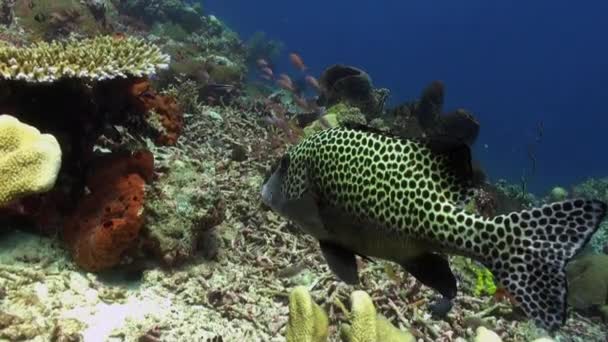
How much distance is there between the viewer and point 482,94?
136m

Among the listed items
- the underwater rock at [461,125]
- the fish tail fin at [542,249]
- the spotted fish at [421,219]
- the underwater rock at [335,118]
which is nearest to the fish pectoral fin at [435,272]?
the spotted fish at [421,219]

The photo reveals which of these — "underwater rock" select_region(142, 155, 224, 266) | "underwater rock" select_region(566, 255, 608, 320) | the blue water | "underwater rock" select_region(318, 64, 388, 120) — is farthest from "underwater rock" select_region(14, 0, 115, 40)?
the blue water

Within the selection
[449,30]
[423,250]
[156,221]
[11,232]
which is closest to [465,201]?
[423,250]

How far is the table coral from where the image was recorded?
14.8 feet

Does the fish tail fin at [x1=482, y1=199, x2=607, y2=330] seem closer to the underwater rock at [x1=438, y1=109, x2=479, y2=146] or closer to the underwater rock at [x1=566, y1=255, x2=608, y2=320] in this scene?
the underwater rock at [x1=566, y1=255, x2=608, y2=320]

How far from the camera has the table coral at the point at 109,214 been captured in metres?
4.50

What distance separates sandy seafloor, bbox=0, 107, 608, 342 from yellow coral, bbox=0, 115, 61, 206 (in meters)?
0.87

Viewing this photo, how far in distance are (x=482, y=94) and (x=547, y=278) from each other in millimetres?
143898

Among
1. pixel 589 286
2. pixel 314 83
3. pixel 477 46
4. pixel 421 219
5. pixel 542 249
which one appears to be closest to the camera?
pixel 542 249

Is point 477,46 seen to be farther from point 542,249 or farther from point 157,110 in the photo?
point 542,249

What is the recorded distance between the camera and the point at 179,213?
196 inches

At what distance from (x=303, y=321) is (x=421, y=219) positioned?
→ 2082 millimetres

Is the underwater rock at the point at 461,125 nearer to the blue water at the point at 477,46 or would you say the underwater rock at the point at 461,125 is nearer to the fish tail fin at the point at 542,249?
the fish tail fin at the point at 542,249

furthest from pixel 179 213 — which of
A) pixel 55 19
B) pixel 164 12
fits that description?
pixel 164 12
